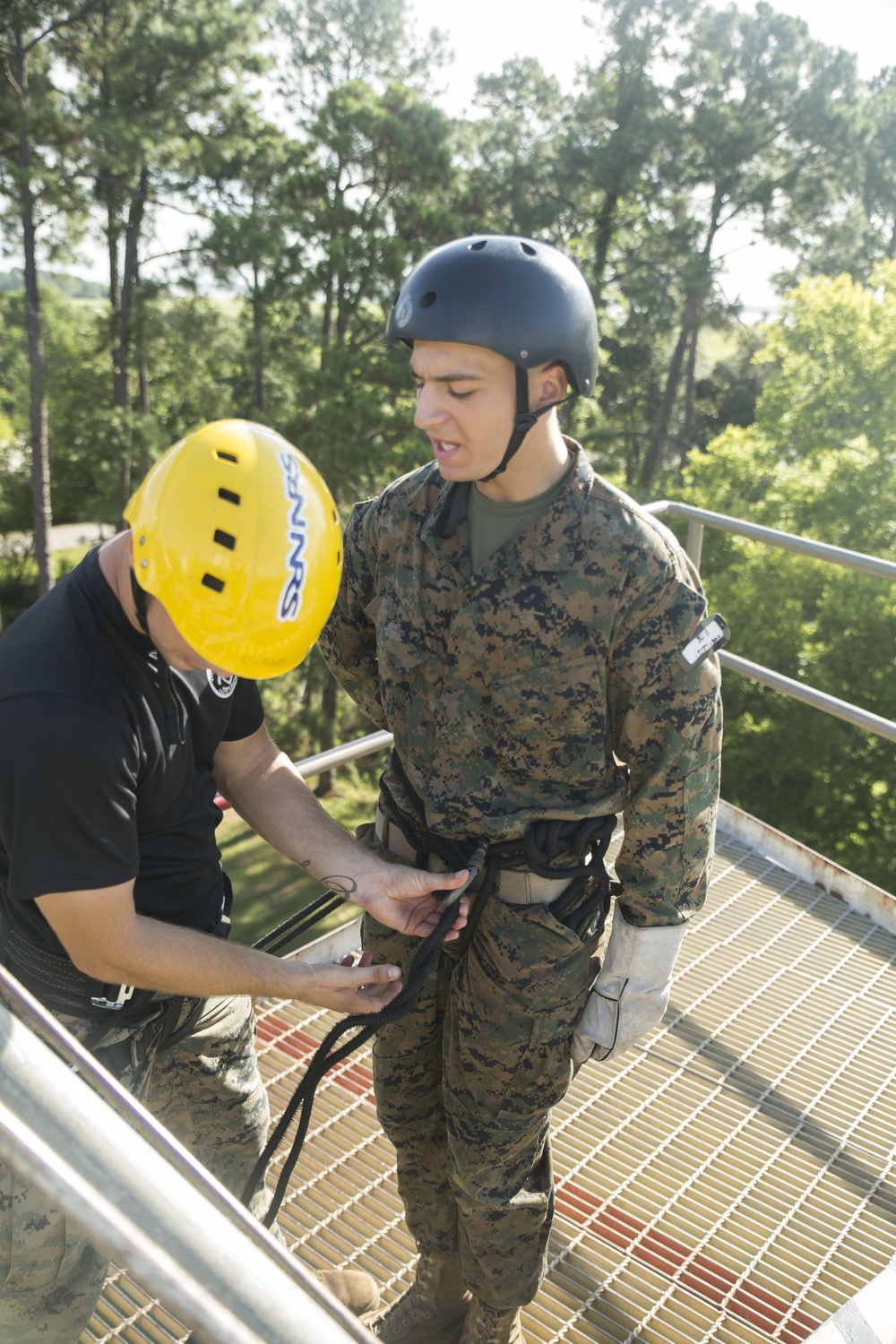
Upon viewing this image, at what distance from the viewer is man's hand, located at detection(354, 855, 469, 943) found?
239cm

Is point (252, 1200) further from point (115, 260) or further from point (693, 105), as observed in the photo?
point (693, 105)

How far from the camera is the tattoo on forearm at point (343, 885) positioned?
96.9 inches

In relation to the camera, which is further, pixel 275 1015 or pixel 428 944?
pixel 275 1015

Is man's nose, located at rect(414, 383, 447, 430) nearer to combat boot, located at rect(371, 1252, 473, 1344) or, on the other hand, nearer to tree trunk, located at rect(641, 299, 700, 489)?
combat boot, located at rect(371, 1252, 473, 1344)

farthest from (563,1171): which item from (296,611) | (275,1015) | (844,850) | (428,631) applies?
(844,850)

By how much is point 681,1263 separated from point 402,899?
4.38 feet

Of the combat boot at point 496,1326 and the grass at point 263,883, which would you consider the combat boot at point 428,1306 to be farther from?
the grass at point 263,883

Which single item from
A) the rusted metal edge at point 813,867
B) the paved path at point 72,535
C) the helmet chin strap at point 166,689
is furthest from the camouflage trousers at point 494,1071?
the paved path at point 72,535

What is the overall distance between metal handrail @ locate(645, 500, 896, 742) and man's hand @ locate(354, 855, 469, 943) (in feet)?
5.11

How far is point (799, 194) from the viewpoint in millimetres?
28078

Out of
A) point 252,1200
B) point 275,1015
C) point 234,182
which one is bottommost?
point 275,1015

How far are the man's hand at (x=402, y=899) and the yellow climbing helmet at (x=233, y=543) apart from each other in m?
0.65

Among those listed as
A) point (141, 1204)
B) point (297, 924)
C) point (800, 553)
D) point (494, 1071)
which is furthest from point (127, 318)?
point (141, 1204)

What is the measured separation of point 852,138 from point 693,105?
4.37 meters
